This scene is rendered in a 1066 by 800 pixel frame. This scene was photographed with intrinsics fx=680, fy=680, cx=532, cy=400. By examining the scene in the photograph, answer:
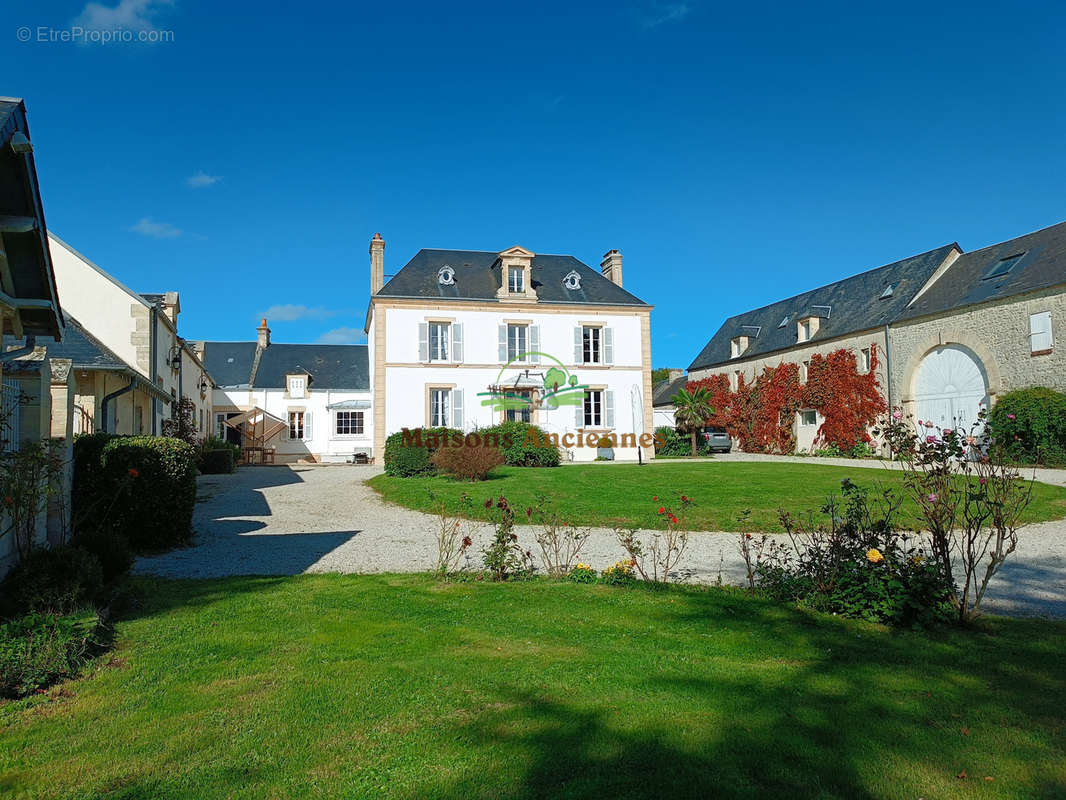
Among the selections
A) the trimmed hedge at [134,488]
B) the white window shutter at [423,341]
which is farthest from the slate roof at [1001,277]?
the trimmed hedge at [134,488]

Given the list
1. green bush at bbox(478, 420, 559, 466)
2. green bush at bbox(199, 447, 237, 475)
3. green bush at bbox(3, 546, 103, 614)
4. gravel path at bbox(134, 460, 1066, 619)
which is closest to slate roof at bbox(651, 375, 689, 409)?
green bush at bbox(478, 420, 559, 466)

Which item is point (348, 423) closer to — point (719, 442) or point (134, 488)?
point (719, 442)

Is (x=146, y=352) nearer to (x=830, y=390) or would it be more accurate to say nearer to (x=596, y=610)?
(x=596, y=610)

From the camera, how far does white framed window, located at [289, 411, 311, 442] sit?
3073cm

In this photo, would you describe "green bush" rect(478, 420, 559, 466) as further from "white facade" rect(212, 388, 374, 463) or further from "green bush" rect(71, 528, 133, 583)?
"green bush" rect(71, 528, 133, 583)

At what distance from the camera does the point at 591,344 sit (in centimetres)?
2683

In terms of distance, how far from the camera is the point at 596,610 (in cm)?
507

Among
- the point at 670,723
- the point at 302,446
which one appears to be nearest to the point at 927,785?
the point at 670,723

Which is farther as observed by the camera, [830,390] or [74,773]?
[830,390]

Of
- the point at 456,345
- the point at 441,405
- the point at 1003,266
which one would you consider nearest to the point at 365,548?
the point at 441,405

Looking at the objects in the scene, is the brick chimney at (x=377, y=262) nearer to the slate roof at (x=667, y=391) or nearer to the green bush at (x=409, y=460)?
the green bush at (x=409, y=460)

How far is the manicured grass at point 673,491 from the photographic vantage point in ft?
33.7

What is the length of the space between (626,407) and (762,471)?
390 inches

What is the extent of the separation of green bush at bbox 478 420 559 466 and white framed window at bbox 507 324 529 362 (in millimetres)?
3000
